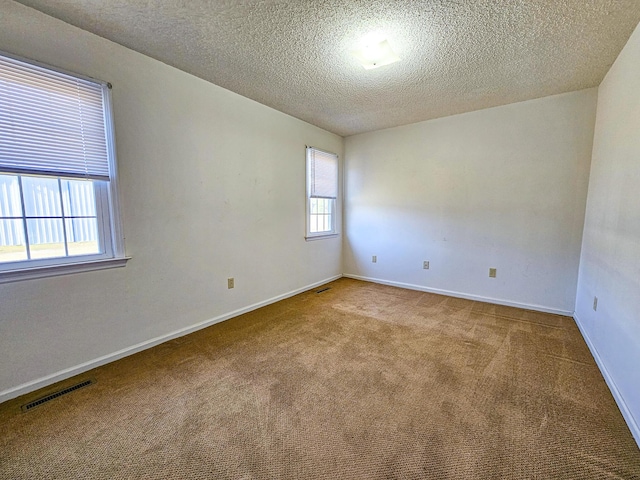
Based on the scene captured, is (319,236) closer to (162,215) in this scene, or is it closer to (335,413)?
(162,215)

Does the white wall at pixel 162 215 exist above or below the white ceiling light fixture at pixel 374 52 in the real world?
below

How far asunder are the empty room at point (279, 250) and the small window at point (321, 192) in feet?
1.87

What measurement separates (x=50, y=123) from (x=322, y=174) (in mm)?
3003

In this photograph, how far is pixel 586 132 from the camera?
280 centimetres

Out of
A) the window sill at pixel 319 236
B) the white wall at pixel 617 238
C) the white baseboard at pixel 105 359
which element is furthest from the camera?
the window sill at pixel 319 236

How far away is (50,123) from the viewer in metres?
1.76

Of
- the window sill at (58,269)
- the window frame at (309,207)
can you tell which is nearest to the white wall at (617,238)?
the window frame at (309,207)

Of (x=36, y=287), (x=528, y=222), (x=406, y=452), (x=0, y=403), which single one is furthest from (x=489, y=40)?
(x=0, y=403)

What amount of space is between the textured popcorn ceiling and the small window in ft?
3.79

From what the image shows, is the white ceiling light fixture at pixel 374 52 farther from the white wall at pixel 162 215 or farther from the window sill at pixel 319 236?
the window sill at pixel 319 236

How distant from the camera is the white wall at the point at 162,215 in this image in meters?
1.77

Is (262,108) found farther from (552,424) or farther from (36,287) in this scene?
(552,424)

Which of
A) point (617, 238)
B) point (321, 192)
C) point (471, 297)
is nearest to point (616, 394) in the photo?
point (617, 238)

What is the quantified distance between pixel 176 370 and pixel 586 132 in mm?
4469
